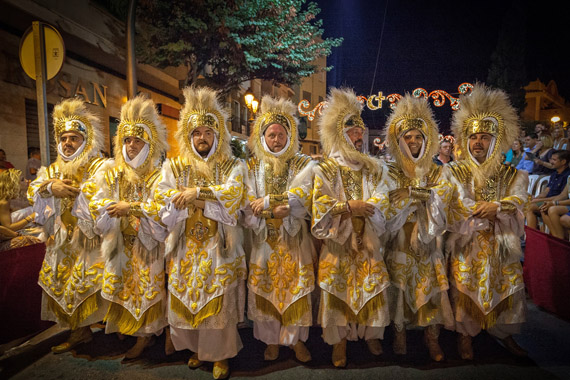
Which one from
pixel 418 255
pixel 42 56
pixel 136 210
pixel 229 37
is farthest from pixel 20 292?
pixel 229 37

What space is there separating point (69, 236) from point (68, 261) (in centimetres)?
26

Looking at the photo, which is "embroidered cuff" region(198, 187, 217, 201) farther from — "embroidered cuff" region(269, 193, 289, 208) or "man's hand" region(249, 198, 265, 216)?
"embroidered cuff" region(269, 193, 289, 208)

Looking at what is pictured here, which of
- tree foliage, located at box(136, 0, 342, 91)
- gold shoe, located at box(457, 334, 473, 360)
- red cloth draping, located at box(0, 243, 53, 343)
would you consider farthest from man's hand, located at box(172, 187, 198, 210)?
tree foliage, located at box(136, 0, 342, 91)

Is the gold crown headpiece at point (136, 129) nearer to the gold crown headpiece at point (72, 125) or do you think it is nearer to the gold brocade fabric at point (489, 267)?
the gold crown headpiece at point (72, 125)

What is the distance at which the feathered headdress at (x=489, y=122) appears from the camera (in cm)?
291

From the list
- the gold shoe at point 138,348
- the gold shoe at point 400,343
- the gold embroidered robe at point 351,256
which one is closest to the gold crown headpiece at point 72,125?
the gold shoe at point 138,348

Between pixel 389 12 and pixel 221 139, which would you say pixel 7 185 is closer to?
pixel 221 139

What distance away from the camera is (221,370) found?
8.66 ft

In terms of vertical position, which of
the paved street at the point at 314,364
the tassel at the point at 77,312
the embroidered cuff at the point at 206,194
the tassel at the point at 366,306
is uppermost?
the embroidered cuff at the point at 206,194

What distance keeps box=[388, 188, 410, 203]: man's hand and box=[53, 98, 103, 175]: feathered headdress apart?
3.21 meters

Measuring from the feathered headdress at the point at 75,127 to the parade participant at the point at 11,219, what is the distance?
2.81ft

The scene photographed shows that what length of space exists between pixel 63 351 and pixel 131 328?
92 cm

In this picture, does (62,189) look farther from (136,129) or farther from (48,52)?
(48,52)

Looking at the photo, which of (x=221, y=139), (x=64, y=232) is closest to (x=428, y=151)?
(x=221, y=139)
